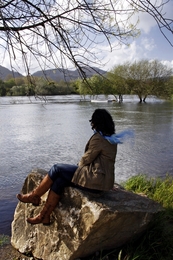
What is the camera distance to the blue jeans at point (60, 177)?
2.78 m

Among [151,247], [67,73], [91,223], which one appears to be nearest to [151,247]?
[151,247]

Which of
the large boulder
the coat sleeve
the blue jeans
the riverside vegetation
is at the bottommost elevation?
the riverside vegetation

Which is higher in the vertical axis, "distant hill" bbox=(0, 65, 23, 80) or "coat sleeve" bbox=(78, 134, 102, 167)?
"distant hill" bbox=(0, 65, 23, 80)

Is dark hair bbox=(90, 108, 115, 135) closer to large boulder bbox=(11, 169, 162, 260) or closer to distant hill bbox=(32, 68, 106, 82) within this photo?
distant hill bbox=(32, 68, 106, 82)

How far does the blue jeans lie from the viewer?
2.78 m

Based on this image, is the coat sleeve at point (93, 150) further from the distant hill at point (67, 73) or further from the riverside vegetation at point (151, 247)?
the riverside vegetation at point (151, 247)

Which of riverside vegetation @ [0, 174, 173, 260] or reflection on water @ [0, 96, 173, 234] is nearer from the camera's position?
riverside vegetation @ [0, 174, 173, 260]

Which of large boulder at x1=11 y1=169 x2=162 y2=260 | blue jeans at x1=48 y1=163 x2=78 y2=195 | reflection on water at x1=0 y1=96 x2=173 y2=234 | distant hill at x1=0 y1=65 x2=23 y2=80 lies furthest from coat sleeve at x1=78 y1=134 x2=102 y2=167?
reflection on water at x1=0 y1=96 x2=173 y2=234

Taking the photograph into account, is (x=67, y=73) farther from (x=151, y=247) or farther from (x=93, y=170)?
(x=151, y=247)

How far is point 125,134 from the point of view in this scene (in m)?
2.71

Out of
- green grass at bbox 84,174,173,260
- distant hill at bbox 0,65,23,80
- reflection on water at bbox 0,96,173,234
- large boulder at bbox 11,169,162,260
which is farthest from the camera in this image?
reflection on water at bbox 0,96,173,234

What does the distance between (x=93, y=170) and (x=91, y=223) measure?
0.50 m

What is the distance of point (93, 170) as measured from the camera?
8.62 ft

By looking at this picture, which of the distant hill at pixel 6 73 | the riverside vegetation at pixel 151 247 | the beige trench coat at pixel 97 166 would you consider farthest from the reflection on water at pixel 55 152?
the riverside vegetation at pixel 151 247
